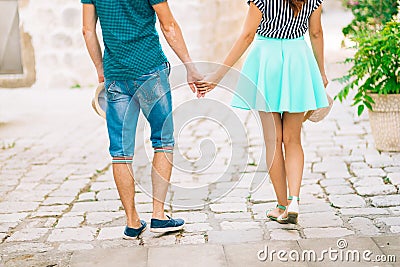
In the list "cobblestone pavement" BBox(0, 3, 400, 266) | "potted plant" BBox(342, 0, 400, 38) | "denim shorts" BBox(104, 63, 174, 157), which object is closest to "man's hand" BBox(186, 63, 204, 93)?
"denim shorts" BBox(104, 63, 174, 157)

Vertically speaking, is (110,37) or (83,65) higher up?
(110,37)

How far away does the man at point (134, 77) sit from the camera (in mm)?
3424

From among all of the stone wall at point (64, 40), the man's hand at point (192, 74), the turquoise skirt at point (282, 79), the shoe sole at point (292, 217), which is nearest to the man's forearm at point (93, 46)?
the man's hand at point (192, 74)

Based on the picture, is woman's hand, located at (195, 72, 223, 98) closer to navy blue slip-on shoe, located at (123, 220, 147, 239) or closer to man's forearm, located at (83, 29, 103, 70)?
man's forearm, located at (83, 29, 103, 70)

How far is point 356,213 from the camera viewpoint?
393cm

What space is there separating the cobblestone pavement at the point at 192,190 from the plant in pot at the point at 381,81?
0.17 m

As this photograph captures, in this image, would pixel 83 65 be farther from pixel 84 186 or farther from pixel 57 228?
pixel 57 228

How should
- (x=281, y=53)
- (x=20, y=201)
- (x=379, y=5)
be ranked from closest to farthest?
(x=281, y=53)
(x=20, y=201)
(x=379, y=5)

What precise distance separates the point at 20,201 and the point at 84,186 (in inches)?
19.0

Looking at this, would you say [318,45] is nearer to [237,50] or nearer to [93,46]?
[237,50]

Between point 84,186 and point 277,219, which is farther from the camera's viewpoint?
point 84,186

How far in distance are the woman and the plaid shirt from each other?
333 mm

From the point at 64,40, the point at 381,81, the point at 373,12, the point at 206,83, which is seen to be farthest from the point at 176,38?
the point at 64,40

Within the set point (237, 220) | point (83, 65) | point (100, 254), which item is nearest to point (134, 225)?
point (100, 254)
